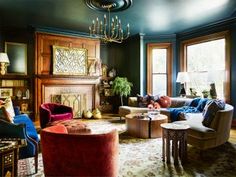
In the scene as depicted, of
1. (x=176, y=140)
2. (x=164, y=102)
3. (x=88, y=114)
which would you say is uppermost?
(x=164, y=102)

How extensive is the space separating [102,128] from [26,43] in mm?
3616

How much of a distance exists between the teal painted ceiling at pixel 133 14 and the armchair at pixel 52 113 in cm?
222

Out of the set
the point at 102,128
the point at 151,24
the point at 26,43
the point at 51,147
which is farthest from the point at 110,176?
the point at 26,43

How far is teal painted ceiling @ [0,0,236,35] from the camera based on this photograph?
4195 mm

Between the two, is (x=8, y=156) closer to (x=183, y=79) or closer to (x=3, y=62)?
(x=3, y=62)

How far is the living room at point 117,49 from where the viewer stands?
4.62 m

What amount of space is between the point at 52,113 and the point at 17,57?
248cm

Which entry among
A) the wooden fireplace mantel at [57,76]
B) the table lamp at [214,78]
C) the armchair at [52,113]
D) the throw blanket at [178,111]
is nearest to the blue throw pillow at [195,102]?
the throw blanket at [178,111]

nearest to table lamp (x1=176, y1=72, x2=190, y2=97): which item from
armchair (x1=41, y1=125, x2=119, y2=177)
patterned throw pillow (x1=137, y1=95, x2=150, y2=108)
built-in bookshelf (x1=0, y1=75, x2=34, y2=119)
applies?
patterned throw pillow (x1=137, y1=95, x2=150, y2=108)

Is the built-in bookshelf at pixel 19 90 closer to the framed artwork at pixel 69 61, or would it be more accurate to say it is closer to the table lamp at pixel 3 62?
the table lamp at pixel 3 62

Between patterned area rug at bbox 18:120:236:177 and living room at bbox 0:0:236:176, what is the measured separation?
151 mm

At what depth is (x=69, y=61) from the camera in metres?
6.52

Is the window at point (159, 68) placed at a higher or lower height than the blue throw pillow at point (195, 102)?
higher

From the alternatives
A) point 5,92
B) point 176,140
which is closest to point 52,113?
point 5,92
